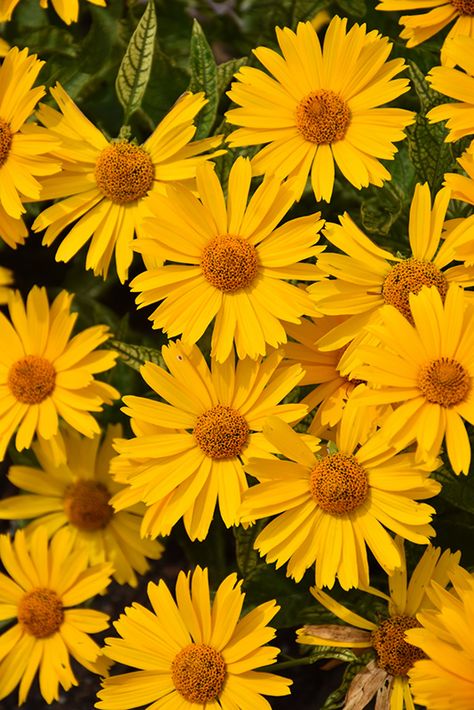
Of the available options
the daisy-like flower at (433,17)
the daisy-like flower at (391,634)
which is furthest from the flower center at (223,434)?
the daisy-like flower at (433,17)

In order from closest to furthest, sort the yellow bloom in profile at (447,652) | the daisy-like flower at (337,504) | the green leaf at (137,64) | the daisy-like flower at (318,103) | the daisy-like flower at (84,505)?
the yellow bloom in profile at (447,652) < the daisy-like flower at (337,504) < the daisy-like flower at (318,103) < the green leaf at (137,64) < the daisy-like flower at (84,505)

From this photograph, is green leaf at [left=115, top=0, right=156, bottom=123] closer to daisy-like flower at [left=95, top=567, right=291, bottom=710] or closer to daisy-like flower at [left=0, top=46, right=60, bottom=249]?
daisy-like flower at [left=0, top=46, right=60, bottom=249]

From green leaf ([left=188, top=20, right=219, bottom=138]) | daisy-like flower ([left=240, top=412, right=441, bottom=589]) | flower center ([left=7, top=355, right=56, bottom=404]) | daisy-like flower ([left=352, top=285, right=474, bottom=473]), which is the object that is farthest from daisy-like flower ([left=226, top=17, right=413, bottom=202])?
flower center ([left=7, top=355, right=56, bottom=404])

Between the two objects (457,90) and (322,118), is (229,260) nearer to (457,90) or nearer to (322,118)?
(322,118)

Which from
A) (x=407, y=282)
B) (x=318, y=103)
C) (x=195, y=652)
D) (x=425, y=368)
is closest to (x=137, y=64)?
(x=318, y=103)

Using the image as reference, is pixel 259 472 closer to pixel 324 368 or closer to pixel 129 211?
pixel 324 368

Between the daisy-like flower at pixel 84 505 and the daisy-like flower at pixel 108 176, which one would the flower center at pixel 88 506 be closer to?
the daisy-like flower at pixel 84 505

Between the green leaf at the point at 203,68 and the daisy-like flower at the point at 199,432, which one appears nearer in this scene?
the daisy-like flower at the point at 199,432
